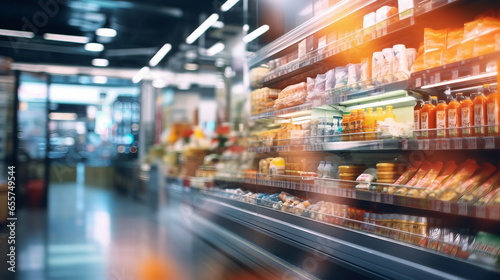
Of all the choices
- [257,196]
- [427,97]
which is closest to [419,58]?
[427,97]

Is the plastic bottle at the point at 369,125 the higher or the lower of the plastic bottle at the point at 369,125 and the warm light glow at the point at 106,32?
the lower

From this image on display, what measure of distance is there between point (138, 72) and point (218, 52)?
174 inches

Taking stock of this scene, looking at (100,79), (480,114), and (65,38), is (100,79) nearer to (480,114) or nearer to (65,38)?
(65,38)

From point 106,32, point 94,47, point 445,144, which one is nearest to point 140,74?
point 94,47

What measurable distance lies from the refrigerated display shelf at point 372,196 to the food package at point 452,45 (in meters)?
0.73

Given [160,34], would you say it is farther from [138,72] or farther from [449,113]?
[449,113]

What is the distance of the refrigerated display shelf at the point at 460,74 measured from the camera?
75.5 inches

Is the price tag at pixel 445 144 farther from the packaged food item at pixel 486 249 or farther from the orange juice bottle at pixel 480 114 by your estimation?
the packaged food item at pixel 486 249

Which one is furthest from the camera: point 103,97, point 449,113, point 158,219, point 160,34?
point 103,97

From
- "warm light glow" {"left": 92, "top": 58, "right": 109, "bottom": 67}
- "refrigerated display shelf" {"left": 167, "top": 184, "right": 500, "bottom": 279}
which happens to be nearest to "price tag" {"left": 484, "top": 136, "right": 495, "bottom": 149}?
"refrigerated display shelf" {"left": 167, "top": 184, "right": 500, "bottom": 279}

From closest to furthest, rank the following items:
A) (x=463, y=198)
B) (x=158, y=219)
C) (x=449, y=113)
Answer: (x=463, y=198) → (x=449, y=113) → (x=158, y=219)

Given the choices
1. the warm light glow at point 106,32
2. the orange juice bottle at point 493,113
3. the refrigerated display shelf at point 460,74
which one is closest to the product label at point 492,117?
the orange juice bottle at point 493,113

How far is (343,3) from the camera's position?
281 cm

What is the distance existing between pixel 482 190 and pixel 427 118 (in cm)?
49
